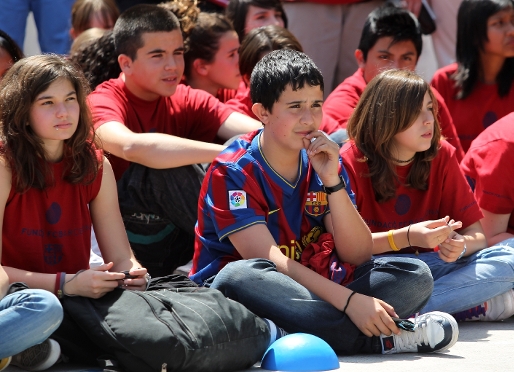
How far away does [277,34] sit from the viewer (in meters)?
4.78

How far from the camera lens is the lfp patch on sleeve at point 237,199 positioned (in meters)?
3.33

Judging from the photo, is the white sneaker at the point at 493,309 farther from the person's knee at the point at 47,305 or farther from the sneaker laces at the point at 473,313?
the person's knee at the point at 47,305

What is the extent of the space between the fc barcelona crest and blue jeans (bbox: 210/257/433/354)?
1.15 feet

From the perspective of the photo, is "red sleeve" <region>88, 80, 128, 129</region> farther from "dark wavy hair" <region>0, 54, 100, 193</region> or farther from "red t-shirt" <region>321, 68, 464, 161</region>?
"red t-shirt" <region>321, 68, 464, 161</region>

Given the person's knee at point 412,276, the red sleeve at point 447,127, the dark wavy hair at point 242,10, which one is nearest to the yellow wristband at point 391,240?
the person's knee at point 412,276

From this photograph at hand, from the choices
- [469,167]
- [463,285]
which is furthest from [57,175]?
[469,167]

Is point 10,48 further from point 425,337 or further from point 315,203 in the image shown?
point 425,337

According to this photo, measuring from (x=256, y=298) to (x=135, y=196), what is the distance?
1078mm

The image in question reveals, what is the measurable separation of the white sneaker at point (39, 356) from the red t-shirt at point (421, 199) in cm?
147

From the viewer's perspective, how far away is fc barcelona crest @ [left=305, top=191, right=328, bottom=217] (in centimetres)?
348

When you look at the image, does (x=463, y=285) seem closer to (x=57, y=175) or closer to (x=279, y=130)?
(x=279, y=130)

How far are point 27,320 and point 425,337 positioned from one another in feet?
4.54

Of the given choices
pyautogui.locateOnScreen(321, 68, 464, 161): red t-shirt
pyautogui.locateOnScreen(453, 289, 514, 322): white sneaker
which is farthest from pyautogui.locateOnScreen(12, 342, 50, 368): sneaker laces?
pyautogui.locateOnScreen(321, 68, 464, 161): red t-shirt

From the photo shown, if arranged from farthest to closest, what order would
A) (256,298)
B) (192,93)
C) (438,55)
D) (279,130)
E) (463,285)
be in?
(438,55) → (192,93) → (463,285) → (279,130) → (256,298)
